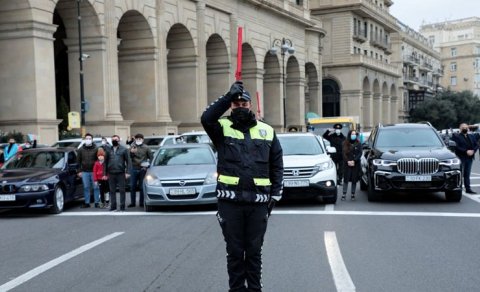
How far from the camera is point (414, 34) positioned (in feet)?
350

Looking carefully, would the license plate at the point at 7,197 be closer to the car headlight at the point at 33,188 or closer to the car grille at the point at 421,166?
the car headlight at the point at 33,188

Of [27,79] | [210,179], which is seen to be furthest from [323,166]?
[27,79]

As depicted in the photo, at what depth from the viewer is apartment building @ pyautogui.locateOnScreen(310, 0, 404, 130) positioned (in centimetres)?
7131

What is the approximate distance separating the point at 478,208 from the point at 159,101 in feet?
80.9

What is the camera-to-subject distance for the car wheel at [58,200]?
12086 millimetres

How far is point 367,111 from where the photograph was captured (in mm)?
76250

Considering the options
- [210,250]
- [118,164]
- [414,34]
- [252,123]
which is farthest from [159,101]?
[414,34]

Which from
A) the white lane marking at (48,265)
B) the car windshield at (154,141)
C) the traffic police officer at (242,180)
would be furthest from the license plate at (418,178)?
the car windshield at (154,141)

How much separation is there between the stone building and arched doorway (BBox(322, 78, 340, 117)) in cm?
1811

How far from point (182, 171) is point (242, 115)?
7.73 metres

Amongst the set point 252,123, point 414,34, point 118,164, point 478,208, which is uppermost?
point 414,34

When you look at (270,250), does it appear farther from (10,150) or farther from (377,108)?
(377,108)

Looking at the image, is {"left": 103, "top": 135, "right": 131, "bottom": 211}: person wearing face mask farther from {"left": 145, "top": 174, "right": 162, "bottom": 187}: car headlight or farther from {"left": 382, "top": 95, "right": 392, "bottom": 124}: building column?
{"left": 382, "top": 95, "right": 392, "bottom": 124}: building column

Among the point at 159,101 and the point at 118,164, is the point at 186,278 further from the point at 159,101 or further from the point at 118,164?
the point at 159,101
